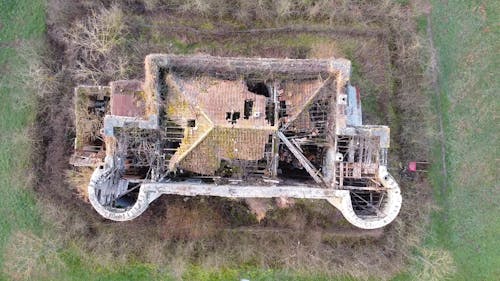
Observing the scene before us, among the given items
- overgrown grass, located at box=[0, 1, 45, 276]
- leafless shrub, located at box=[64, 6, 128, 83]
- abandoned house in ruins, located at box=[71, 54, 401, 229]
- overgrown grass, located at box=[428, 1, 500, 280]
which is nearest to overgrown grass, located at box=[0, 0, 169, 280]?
overgrown grass, located at box=[0, 1, 45, 276]

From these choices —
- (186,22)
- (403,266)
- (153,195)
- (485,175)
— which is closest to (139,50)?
(186,22)

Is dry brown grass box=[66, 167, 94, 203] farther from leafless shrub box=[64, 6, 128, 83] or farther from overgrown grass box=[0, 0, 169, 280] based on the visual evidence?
leafless shrub box=[64, 6, 128, 83]

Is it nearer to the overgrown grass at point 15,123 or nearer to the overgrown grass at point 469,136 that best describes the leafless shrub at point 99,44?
the overgrown grass at point 15,123

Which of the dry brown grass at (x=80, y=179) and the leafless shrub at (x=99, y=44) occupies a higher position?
the leafless shrub at (x=99, y=44)

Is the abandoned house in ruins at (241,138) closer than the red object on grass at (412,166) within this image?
Yes

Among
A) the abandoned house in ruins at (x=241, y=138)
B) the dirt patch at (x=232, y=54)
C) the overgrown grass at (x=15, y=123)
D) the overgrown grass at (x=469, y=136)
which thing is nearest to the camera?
the abandoned house in ruins at (x=241, y=138)

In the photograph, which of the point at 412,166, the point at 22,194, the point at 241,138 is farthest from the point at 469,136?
the point at 22,194

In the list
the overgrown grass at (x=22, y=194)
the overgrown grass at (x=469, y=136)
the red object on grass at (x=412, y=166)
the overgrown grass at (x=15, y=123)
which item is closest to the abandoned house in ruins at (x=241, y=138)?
the red object on grass at (x=412, y=166)
